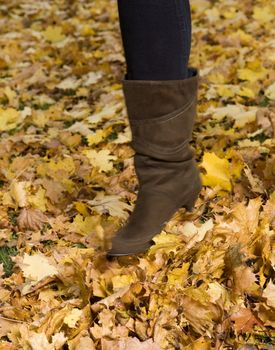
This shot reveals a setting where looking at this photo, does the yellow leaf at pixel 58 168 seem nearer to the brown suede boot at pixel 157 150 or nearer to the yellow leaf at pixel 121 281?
the brown suede boot at pixel 157 150

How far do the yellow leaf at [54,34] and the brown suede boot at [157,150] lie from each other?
3.09 metres

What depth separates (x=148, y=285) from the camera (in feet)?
4.95

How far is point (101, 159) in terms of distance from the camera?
95.9 inches

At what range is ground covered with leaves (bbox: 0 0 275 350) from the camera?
141cm

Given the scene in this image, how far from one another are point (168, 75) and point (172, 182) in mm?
351

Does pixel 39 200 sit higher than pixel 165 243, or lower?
lower

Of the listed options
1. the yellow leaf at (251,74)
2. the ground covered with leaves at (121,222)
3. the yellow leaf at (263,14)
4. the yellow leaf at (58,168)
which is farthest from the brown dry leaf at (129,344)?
the yellow leaf at (263,14)

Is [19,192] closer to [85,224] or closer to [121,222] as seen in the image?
[85,224]

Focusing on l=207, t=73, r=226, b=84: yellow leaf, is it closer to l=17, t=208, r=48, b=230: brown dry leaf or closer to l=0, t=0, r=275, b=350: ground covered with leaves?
l=0, t=0, r=275, b=350: ground covered with leaves

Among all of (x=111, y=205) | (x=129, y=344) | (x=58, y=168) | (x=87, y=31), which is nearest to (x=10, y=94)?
(x=58, y=168)

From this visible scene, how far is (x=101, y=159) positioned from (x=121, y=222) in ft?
1.90

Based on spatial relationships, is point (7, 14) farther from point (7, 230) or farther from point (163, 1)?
point (163, 1)

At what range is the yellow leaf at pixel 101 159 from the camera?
2.38 m

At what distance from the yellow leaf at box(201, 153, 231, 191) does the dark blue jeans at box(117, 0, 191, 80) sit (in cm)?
49
